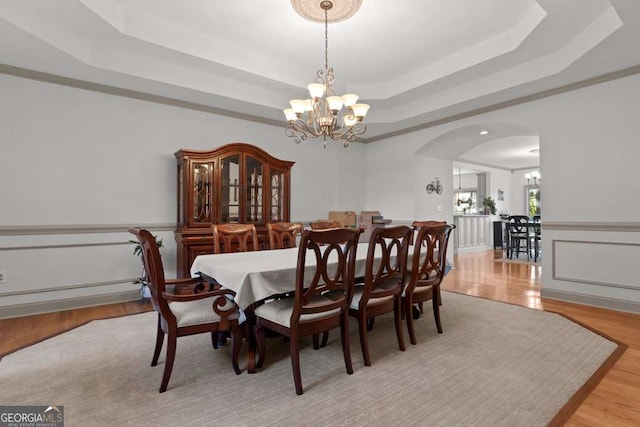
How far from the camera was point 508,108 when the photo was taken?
430cm

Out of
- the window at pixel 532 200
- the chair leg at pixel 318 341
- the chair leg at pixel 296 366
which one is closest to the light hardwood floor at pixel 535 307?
the chair leg at pixel 296 366

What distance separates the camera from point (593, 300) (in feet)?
11.7

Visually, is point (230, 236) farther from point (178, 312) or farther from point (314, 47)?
point (314, 47)

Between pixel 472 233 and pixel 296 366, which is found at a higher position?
pixel 472 233

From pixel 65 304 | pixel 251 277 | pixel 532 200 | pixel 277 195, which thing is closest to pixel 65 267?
pixel 65 304

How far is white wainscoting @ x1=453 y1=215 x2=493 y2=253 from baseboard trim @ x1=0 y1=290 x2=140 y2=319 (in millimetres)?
6706

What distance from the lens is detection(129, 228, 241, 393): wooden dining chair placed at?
71.2 inches

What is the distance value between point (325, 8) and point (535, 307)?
3.60m

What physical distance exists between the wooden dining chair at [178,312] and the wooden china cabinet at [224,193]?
1759 millimetres

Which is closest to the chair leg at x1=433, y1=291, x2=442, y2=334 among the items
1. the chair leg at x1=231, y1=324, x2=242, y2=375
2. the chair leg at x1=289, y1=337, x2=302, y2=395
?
the chair leg at x1=289, y1=337, x2=302, y2=395

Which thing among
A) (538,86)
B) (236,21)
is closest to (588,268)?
(538,86)

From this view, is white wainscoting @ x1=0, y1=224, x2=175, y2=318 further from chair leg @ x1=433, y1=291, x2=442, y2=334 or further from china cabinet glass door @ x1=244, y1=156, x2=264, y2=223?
chair leg @ x1=433, y1=291, x2=442, y2=334

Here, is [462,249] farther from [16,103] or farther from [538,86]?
[16,103]

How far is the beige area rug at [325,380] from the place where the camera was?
1.62m
